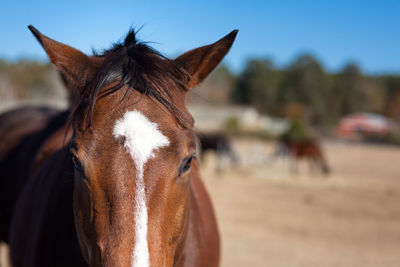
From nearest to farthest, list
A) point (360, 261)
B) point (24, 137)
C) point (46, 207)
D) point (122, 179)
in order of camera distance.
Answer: point (122, 179)
point (46, 207)
point (24, 137)
point (360, 261)

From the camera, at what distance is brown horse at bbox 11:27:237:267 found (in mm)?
1372

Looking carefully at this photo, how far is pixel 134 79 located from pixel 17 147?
9.07 feet

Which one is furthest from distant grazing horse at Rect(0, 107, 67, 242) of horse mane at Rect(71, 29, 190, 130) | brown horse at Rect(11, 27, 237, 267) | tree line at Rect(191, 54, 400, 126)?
tree line at Rect(191, 54, 400, 126)

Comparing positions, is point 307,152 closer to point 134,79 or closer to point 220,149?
point 220,149

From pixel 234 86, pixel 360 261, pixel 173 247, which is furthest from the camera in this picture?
pixel 234 86

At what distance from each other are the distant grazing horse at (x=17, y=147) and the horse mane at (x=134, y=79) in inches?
67.6

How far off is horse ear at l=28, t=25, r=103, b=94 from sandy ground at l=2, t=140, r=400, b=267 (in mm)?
4732

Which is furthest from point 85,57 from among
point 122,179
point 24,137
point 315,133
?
point 315,133

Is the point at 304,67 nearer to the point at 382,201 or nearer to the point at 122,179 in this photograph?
the point at 382,201

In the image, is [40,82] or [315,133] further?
[40,82]

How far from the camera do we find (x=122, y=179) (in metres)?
1.40

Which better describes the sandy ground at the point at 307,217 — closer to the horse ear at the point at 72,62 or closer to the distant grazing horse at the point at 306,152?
the distant grazing horse at the point at 306,152

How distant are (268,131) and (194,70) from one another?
33962mm

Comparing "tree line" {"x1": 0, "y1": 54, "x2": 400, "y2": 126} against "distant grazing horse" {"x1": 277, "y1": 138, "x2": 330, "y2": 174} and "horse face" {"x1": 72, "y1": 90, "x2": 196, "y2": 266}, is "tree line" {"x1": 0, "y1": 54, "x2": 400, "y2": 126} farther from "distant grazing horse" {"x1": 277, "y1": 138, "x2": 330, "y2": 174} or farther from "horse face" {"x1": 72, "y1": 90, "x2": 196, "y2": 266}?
"horse face" {"x1": 72, "y1": 90, "x2": 196, "y2": 266}
